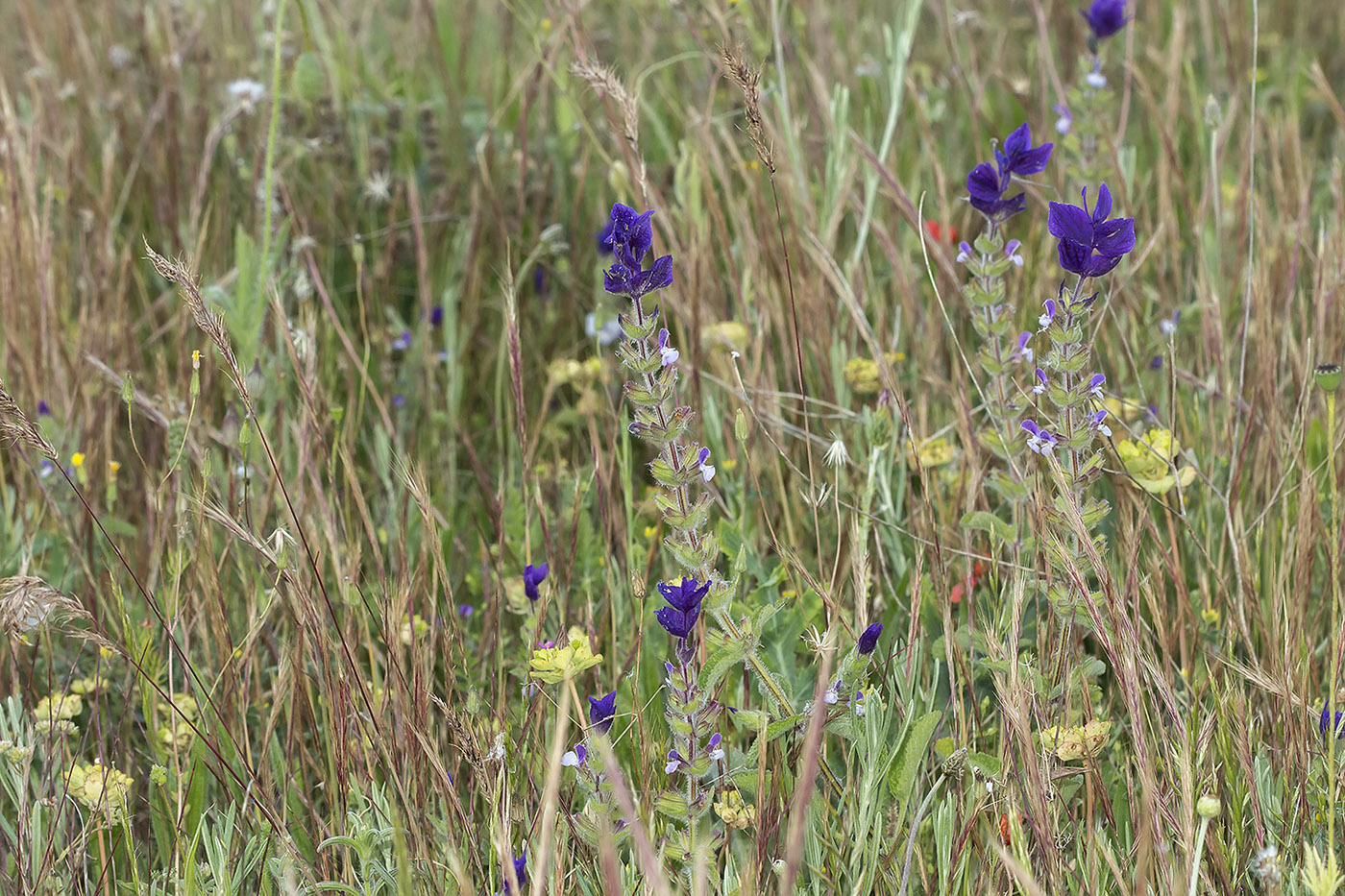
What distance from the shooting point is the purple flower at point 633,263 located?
4.07ft

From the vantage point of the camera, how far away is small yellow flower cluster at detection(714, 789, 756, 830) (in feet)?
4.43

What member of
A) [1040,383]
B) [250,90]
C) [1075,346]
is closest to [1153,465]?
[1040,383]

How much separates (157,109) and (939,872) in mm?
2407

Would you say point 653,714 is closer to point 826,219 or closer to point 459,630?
point 459,630

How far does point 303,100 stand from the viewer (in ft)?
8.02

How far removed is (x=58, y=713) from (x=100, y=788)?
0.11 meters

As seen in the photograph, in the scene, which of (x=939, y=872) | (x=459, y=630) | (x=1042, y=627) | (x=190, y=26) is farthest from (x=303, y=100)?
(x=939, y=872)

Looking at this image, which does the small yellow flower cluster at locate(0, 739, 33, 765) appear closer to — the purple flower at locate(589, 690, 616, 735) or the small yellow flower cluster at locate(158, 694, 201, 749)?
the small yellow flower cluster at locate(158, 694, 201, 749)

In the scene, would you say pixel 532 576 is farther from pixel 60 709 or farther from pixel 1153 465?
pixel 1153 465

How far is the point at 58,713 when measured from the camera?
4.78 ft

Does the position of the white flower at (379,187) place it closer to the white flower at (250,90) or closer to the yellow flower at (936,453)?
the white flower at (250,90)

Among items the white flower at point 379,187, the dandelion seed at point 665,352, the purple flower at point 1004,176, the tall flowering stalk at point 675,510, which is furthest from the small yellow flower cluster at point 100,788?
the white flower at point 379,187

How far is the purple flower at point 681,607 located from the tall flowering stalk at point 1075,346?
406 mm

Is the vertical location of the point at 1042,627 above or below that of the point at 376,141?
below
